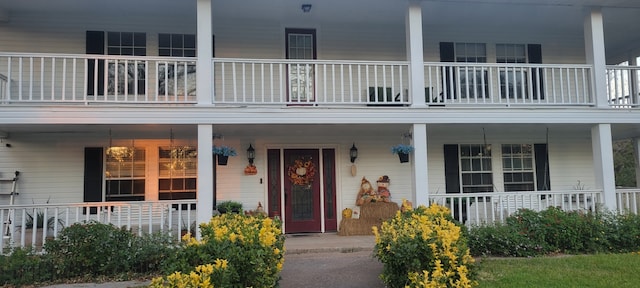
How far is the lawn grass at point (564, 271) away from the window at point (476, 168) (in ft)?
12.0

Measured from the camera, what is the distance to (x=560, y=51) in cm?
1151

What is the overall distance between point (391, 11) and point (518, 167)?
534 centimetres

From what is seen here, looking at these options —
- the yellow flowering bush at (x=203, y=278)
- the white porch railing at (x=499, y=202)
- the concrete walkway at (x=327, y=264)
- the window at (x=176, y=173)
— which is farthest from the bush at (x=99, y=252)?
the white porch railing at (x=499, y=202)

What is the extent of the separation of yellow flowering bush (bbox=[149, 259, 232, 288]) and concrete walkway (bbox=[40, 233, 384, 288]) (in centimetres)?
257

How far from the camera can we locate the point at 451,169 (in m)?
10.9

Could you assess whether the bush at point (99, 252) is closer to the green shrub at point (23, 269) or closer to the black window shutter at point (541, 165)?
the green shrub at point (23, 269)

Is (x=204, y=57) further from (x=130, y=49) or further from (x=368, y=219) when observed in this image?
(x=368, y=219)

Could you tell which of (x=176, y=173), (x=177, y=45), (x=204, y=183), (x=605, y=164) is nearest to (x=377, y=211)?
(x=204, y=183)

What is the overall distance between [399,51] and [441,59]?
Answer: 3.52 ft

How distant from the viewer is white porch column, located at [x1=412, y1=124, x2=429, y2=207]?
8.29 meters

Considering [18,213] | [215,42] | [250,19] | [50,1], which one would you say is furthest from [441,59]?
[18,213]

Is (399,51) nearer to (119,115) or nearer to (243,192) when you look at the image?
(243,192)

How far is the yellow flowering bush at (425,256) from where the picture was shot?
453 cm

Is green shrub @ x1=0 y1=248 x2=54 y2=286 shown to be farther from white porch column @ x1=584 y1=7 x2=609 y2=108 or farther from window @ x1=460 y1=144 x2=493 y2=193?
white porch column @ x1=584 y1=7 x2=609 y2=108
